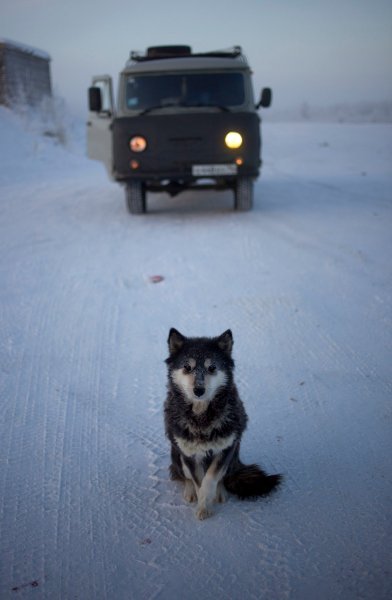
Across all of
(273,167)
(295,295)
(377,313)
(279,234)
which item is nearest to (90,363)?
(295,295)

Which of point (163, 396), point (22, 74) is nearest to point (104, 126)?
point (163, 396)

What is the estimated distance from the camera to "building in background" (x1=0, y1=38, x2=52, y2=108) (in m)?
22.9

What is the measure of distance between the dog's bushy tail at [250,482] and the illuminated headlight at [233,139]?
6.87 metres

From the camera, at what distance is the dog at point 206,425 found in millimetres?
2670

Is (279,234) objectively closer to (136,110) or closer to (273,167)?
(136,110)

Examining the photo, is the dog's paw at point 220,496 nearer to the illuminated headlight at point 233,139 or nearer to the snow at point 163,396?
the snow at point 163,396

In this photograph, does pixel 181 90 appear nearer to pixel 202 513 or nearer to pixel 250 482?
pixel 250 482

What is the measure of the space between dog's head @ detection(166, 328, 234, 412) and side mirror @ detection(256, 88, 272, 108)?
25.6 feet

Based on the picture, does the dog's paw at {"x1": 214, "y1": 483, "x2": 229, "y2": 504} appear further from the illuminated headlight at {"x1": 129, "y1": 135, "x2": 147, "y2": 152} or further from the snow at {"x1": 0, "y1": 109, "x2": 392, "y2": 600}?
the illuminated headlight at {"x1": 129, "y1": 135, "x2": 147, "y2": 152}

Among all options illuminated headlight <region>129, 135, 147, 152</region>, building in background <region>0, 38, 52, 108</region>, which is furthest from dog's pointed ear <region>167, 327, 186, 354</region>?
building in background <region>0, 38, 52, 108</region>

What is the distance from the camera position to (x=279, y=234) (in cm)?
802

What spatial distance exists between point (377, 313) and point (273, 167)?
40.1ft

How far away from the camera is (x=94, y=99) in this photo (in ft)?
30.9

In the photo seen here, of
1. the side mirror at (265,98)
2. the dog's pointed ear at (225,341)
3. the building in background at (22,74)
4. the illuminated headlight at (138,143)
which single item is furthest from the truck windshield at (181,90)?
the building in background at (22,74)
